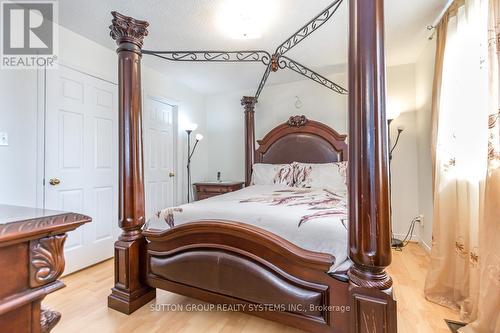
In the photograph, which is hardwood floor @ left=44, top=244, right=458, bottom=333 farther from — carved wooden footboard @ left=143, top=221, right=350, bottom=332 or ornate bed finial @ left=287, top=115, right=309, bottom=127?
ornate bed finial @ left=287, top=115, right=309, bottom=127

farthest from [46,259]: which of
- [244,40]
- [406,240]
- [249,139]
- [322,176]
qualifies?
[406,240]

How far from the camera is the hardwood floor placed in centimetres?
163

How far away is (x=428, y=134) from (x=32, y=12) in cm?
415

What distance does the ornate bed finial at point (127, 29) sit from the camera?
5.74 feet

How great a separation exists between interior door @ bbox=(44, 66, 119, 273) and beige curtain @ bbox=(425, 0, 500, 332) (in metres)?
3.26

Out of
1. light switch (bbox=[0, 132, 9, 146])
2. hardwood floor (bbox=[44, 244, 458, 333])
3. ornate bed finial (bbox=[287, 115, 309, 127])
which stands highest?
ornate bed finial (bbox=[287, 115, 309, 127])

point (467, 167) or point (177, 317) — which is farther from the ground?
point (467, 167)

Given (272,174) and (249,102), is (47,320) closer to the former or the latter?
(272,174)

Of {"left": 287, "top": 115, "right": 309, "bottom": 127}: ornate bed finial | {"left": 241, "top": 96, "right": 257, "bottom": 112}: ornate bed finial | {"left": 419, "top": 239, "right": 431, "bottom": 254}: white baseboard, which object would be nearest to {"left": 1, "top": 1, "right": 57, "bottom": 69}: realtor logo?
{"left": 241, "top": 96, "right": 257, "bottom": 112}: ornate bed finial

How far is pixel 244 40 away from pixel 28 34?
2.04 meters

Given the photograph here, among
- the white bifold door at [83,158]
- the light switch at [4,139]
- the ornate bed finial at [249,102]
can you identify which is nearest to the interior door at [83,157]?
the white bifold door at [83,158]

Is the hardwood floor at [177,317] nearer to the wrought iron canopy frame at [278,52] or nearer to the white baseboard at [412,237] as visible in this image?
the white baseboard at [412,237]

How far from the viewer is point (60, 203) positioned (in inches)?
97.6

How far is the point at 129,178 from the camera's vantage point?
184 cm
